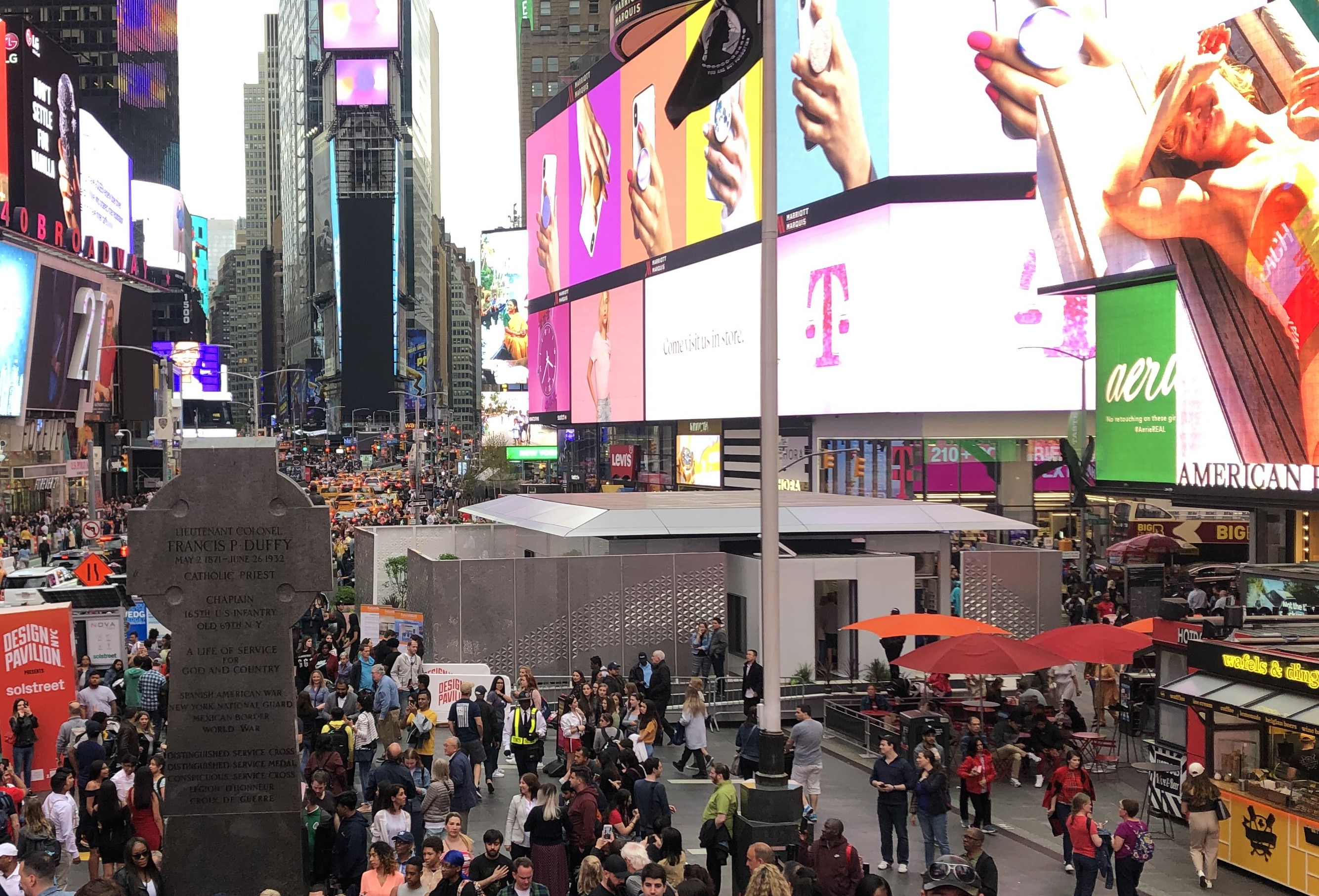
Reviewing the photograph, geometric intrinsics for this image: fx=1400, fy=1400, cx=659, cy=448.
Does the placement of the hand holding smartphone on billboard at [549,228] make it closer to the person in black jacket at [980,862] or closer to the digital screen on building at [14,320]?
the digital screen on building at [14,320]

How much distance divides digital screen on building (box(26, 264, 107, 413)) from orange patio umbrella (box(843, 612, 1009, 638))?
202ft

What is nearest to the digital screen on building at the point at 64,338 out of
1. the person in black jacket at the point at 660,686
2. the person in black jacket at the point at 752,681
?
the person in black jacket at the point at 660,686

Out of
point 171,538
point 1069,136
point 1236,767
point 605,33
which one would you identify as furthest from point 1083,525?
point 605,33

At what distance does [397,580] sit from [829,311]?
90.4 ft

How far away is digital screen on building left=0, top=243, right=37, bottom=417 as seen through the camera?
67.9 meters

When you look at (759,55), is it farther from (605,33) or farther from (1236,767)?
(605,33)

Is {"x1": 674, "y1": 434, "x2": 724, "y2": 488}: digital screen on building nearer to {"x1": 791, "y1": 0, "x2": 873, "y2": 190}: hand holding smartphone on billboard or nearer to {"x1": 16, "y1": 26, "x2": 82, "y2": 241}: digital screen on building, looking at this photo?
{"x1": 791, "y1": 0, "x2": 873, "y2": 190}: hand holding smartphone on billboard

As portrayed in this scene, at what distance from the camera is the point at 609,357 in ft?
289

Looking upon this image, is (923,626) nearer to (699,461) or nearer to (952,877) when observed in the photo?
(952,877)

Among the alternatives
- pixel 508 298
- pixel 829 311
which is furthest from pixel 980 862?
pixel 508 298

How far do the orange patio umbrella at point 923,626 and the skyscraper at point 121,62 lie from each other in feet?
469

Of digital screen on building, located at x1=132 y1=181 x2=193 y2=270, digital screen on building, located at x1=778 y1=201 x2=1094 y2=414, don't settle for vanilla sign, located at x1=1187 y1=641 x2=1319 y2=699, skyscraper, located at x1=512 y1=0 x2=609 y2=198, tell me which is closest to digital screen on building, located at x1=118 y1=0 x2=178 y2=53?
digital screen on building, located at x1=132 y1=181 x2=193 y2=270

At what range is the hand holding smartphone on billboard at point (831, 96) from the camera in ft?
179

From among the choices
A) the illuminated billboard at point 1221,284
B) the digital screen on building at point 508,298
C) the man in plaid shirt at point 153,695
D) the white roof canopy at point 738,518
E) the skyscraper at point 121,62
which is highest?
the skyscraper at point 121,62
